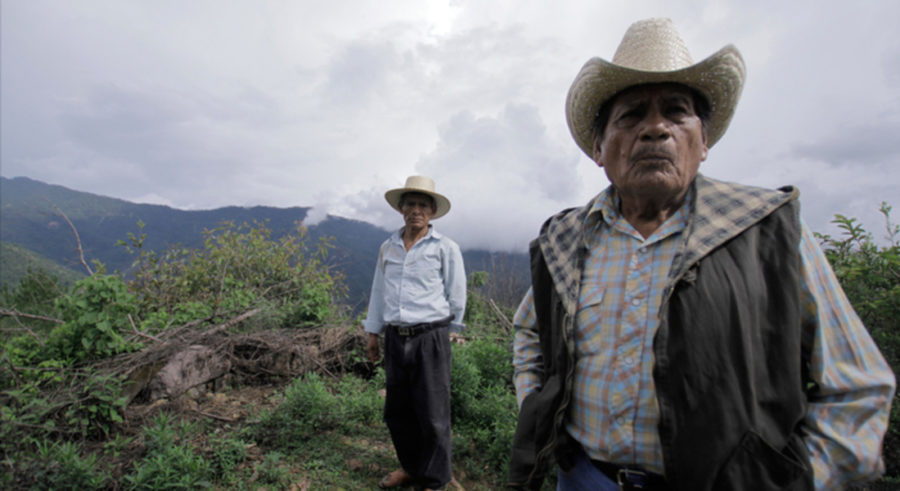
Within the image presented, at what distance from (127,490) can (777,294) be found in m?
3.84

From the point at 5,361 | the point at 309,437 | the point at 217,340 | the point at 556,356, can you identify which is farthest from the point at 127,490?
the point at 556,356

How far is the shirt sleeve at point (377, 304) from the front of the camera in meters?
3.72

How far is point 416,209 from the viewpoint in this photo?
366 cm

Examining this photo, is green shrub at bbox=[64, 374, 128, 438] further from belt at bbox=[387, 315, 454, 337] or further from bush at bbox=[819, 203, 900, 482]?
bush at bbox=[819, 203, 900, 482]

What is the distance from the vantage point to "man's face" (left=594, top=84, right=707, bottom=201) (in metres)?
1.28

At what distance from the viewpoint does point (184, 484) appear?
113 inches

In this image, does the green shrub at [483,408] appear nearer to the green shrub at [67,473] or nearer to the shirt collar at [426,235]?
the shirt collar at [426,235]

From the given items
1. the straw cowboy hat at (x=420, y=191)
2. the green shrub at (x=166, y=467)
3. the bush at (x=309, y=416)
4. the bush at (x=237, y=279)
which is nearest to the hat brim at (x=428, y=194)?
the straw cowboy hat at (x=420, y=191)

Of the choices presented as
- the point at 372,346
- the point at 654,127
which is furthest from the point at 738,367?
the point at 372,346

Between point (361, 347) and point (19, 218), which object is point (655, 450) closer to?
Answer: point (361, 347)

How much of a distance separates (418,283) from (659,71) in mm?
2496

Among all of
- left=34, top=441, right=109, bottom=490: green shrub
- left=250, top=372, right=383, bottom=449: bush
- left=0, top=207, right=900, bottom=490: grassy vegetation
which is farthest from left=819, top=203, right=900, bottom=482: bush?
left=34, top=441, right=109, bottom=490: green shrub

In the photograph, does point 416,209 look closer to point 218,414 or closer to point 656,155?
point 656,155

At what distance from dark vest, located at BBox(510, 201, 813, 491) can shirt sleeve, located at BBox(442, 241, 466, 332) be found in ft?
8.39
